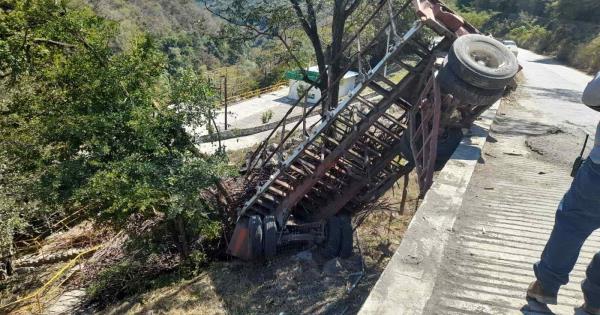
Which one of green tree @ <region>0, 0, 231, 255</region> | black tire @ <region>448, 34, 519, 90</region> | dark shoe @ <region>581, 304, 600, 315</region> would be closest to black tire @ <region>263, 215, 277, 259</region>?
green tree @ <region>0, 0, 231, 255</region>

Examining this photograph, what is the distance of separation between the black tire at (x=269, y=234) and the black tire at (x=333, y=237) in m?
1.10

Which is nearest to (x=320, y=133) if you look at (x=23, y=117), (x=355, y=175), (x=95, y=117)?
(x=355, y=175)

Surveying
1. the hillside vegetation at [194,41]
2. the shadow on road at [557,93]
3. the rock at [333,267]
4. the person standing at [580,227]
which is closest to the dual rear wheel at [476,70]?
the person standing at [580,227]

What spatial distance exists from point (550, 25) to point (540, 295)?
149 ft

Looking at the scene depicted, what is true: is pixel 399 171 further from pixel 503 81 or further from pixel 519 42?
pixel 519 42

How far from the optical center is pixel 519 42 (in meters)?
41.3

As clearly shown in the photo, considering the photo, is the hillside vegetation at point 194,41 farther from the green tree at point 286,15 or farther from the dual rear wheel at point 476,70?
the dual rear wheel at point 476,70

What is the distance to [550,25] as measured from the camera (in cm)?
4006

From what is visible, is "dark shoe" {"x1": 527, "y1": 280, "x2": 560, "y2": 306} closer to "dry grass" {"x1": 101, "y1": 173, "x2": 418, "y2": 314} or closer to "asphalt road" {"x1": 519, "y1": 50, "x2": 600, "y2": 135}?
"dry grass" {"x1": 101, "y1": 173, "x2": 418, "y2": 314}

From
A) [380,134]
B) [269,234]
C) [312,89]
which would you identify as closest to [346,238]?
[269,234]

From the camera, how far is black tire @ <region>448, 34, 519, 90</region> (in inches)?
221

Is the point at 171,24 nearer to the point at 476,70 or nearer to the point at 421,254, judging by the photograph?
the point at 476,70

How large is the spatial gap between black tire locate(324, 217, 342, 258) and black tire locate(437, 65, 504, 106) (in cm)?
369

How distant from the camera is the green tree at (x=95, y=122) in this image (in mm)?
6883
